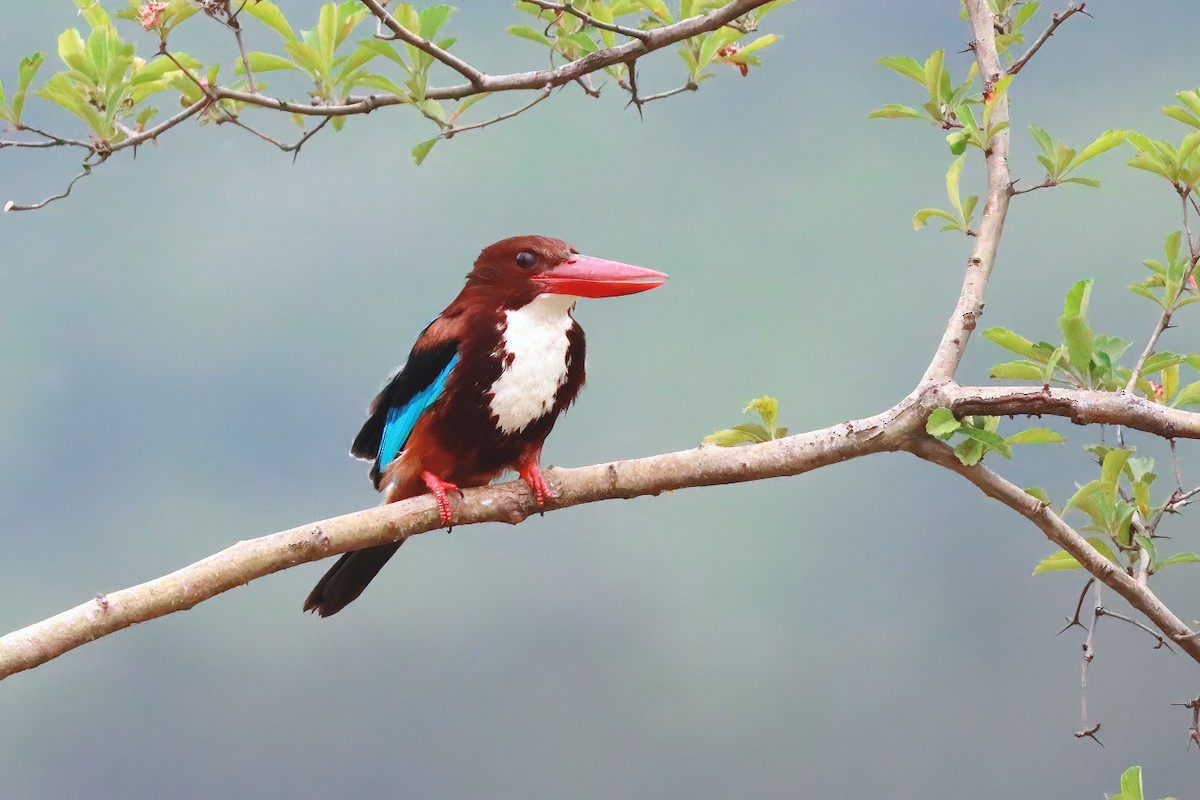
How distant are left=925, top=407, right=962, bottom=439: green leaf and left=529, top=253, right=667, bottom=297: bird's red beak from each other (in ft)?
2.14

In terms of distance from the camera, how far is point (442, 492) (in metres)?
2.89

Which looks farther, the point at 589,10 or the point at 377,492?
the point at 377,492

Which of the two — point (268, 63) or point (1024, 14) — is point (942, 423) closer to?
point (1024, 14)

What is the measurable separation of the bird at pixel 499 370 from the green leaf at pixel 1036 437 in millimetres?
858

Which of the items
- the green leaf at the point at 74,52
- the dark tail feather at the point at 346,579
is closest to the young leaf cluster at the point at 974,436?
the dark tail feather at the point at 346,579

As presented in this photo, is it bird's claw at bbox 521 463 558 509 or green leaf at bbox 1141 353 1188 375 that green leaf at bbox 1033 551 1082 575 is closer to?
green leaf at bbox 1141 353 1188 375

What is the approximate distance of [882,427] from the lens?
2805 mm

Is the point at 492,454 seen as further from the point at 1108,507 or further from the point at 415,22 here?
the point at 1108,507

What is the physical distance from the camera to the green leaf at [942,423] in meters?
2.71

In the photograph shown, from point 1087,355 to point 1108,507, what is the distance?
0.39 m

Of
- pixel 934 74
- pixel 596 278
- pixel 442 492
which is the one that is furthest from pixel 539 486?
pixel 934 74

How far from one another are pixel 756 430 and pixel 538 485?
1.71 feet

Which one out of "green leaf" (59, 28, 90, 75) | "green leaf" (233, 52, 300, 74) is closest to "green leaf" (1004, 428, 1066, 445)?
Result: "green leaf" (233, 52, 300, 74)

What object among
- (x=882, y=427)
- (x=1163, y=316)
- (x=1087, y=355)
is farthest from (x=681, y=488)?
(x=1163, y=316)
